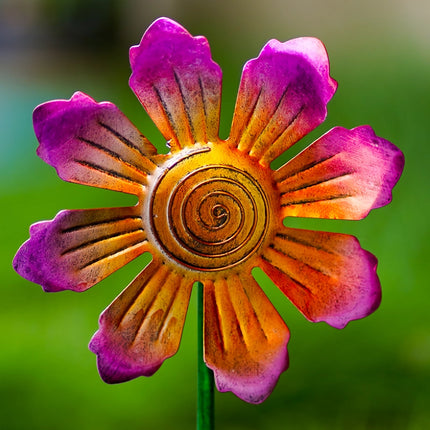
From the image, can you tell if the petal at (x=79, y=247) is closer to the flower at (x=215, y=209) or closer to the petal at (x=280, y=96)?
the flower at (x=215, y=209)

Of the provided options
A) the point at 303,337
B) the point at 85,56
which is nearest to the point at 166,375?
the point at 303,337

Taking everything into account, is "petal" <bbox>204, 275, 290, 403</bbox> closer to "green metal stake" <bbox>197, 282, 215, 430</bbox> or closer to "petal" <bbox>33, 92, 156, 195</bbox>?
"green metal stake" <bbox>197, 282, 215, 430</bbox>

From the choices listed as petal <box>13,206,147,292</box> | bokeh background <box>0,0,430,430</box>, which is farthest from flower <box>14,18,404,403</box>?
bokeh background <box>0,0,430,430</box>

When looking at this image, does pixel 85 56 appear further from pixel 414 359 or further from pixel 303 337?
pixel 414 359

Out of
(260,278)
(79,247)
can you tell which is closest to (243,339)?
(79,247)

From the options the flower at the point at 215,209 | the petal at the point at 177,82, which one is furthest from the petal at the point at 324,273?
the petal at the point at 177,82

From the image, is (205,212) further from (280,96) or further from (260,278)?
(260,278)
